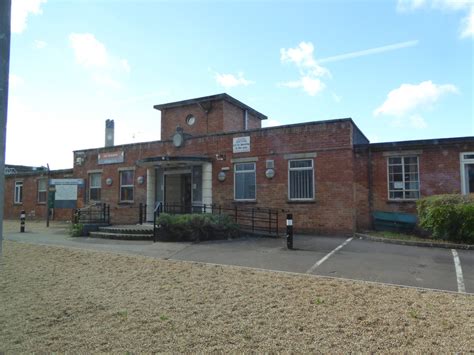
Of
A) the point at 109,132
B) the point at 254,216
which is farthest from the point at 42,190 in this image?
the point at 254,216

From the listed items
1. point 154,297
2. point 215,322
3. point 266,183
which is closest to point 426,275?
point 215,322

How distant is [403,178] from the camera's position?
15180 millimetres

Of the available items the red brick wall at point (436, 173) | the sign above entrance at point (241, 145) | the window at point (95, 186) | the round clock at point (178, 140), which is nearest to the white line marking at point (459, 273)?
the red brick wall at point (436, 173)

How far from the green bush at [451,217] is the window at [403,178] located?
2.38m

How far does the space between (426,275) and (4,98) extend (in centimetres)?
810

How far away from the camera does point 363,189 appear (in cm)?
1573

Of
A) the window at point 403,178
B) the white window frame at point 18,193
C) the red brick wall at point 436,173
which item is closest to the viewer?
the red brick wall at point 436,173

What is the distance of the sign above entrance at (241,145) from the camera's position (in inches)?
664

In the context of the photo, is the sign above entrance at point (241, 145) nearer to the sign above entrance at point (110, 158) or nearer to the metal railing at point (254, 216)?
the metal railing at point (254, 216)

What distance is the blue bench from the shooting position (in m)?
14.6

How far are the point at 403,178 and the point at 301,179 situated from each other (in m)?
4.08

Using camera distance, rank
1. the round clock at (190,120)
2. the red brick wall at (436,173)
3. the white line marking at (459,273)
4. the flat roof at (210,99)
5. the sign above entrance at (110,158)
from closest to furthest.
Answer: the white line marking at (459,273), the red brick wall at (436,173), the sign above entrance at (110,158), the flat roof at (210,99), the round clock at (190,120)

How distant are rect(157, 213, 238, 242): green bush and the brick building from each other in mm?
3204

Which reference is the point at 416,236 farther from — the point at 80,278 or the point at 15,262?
the point at 15,262
